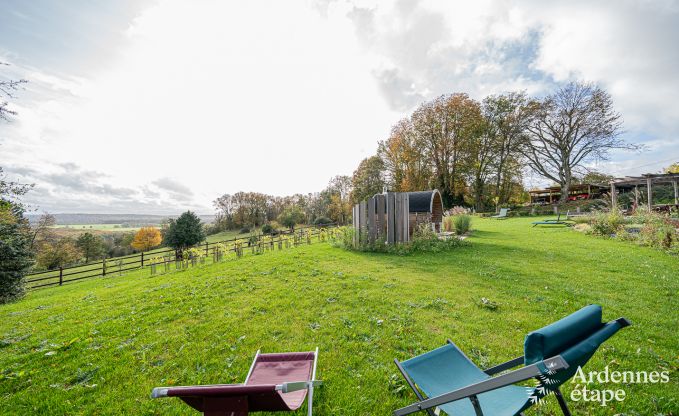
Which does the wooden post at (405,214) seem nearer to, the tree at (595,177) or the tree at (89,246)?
the tree at (595,177)

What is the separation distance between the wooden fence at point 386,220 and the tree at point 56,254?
26.6 m

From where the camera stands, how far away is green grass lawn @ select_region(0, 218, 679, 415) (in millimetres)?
2711

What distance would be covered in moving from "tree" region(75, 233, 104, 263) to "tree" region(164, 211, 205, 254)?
14749 mm

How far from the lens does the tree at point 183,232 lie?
59.3ft

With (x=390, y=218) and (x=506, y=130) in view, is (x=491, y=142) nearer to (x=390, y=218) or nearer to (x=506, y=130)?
(x=506, y=130)

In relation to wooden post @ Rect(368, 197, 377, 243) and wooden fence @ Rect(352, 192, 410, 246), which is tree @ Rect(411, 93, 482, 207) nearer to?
wooden fence @ Rect(352, 192, 410, 246)

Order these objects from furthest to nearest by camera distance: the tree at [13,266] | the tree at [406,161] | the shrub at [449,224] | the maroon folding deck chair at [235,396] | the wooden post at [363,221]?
the tree at [406,161] < the shrub at [449,224] < the wooden post at [363,221] < the tree at [13,266] < the maroon folding deck chair at [235,396]

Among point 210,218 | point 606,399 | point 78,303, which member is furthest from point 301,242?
point 210,218

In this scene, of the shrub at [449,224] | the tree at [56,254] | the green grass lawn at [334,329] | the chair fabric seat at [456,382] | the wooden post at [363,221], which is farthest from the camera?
the tree at [56,254]

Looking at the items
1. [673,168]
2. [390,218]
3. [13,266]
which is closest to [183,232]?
[13,266]

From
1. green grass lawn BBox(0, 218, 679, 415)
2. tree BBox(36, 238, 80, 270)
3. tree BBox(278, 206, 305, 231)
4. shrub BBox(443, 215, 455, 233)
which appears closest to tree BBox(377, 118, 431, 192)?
tree BBox(278, 206, 305, 231)

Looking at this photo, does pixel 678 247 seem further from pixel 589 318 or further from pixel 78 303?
pixel 78 303

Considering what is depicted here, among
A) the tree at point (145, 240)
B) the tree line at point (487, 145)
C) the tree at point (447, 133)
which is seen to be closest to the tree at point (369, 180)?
the tree line at point (487, 145)

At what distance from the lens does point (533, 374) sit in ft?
4.57
